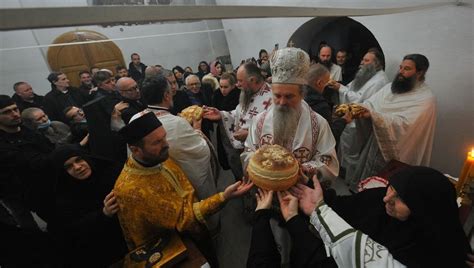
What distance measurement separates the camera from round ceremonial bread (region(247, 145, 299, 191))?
136 cm

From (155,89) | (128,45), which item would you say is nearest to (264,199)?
(155,89)

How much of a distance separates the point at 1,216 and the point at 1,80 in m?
7.28

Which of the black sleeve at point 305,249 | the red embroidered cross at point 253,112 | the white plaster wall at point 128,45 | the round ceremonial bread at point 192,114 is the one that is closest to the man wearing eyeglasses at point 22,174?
the round ceremonial bread at point 192,114

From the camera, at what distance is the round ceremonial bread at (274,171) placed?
1.36 metres

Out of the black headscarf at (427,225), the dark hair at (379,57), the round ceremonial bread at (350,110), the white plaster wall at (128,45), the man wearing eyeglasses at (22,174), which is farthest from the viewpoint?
the white plaster wall at (128,45)

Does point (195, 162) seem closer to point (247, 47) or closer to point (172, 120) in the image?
point (172, 120)

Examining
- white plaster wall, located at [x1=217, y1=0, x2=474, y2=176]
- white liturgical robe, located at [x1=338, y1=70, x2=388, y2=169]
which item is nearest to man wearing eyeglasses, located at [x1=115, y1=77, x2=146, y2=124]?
white liturgical robe, located at [x1=338, y1=70, x2=388, y2=169]

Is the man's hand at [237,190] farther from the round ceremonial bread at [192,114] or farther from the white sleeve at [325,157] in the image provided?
the round ceremonial bread at [192,114]

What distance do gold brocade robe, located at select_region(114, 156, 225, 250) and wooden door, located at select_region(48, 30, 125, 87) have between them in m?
8.79

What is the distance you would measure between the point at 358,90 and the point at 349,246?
3448 millimetres

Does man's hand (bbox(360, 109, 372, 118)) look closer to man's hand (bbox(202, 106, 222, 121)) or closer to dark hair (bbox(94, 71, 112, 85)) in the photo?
man's hand (bbox(202, 106, 222, 121))

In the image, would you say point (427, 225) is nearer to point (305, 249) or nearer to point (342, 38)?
point (305, 249)

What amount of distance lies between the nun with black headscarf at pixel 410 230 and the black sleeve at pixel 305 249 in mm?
63

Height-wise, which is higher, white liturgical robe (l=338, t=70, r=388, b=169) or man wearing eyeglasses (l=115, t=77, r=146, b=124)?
man wearing eyeglasses (l=115, t=77, r=146, b=124)
